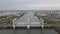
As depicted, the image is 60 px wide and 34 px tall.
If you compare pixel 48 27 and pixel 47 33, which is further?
pixel 48 27

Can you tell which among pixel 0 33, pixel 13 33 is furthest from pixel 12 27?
pixel 0 33

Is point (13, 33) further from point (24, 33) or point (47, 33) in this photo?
point (47, 33)

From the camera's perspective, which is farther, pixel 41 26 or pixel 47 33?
pixel 41 26

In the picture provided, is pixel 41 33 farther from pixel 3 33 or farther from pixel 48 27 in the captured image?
pixel 3 33

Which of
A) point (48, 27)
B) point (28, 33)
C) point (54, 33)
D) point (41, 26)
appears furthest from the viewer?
point (41, 26)

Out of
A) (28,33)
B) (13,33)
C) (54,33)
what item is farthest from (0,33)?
(54,33)

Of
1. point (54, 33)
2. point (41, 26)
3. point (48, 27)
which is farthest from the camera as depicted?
point (41, 26)

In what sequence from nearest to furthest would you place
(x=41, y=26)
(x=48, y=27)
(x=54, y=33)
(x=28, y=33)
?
(x=54, y=33) < (x=28, y=33) < (x=48, y=27) < (x=41, y=26)

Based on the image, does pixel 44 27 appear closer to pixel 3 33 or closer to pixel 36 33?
pixel 36 33

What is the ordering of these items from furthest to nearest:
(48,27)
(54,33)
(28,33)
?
(48,27), (28,33), (54,33)
